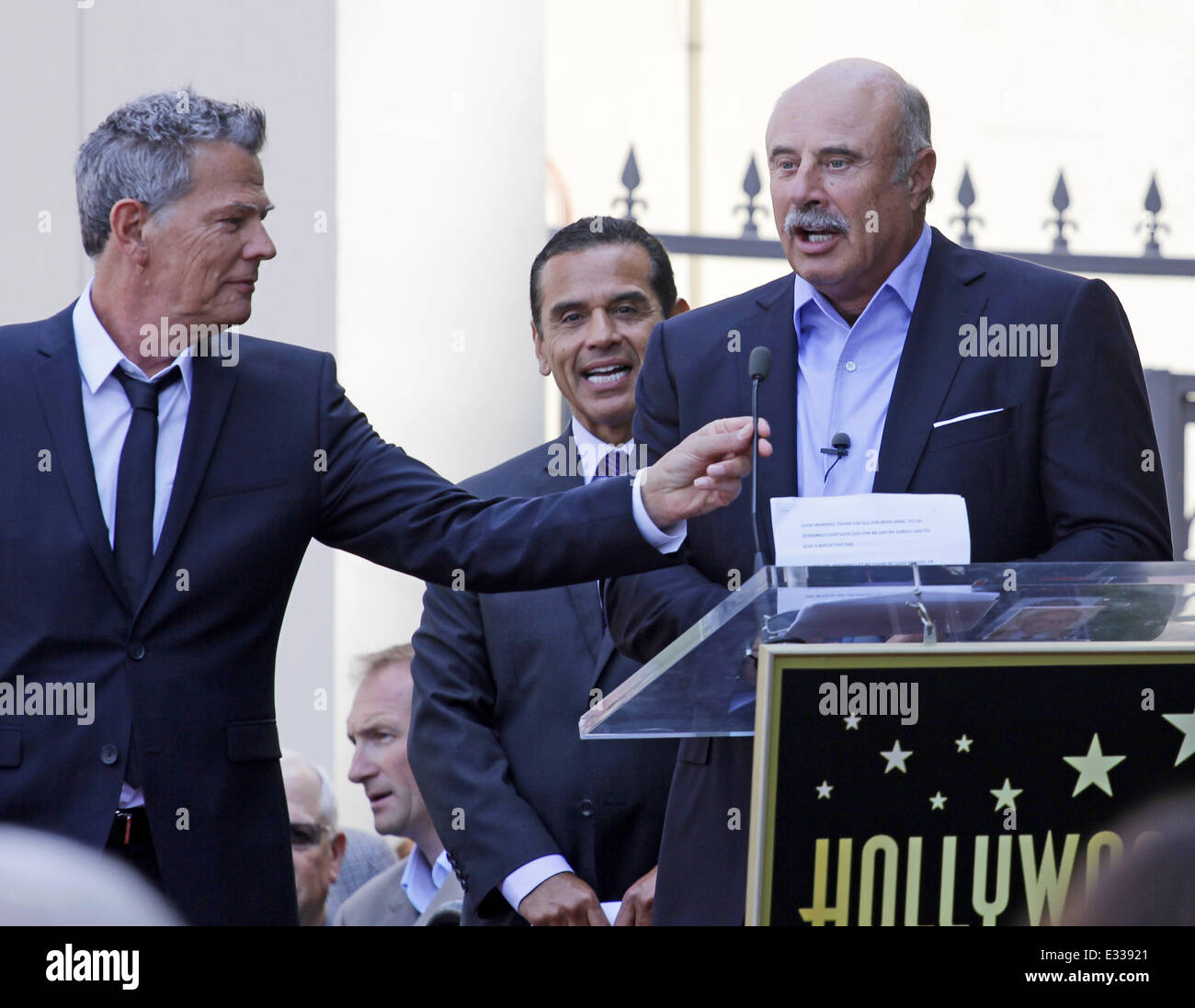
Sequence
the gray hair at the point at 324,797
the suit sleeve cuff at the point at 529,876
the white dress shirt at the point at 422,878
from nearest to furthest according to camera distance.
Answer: the suit sleeve cuff at the point at 529,876 → the white dress shirt at the point at 422,878 → the gray hair at the point at 324,797

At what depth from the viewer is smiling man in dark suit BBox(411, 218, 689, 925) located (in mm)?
3338

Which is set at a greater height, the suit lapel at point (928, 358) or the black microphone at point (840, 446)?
the suit lapel at point (928, 358)

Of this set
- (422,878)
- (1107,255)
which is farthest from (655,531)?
(1107,255)

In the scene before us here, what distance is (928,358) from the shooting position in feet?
9.37

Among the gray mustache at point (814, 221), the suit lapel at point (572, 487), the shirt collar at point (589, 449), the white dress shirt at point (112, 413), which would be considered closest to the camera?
the white dress shirt at point (112, 413)

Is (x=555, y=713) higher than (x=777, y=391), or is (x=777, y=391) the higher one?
(x=777, y=391)

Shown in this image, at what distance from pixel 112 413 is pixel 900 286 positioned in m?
1.29

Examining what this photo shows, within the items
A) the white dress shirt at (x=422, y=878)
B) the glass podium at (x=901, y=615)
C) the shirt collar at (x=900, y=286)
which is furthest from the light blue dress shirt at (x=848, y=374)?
the white dress shirt at (x=422, y=878)

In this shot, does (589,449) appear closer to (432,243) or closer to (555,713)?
(555,713)

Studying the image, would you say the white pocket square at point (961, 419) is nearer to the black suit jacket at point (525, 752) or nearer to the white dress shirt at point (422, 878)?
the black suit jacket at point (525, 752)

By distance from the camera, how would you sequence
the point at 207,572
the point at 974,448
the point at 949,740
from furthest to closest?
the point at 974,448, the point at 207,572, the point at 949,740

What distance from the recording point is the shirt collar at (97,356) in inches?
108

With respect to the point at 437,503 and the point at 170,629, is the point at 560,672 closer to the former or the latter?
the point at 437,503

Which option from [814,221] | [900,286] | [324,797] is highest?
[814,221]
